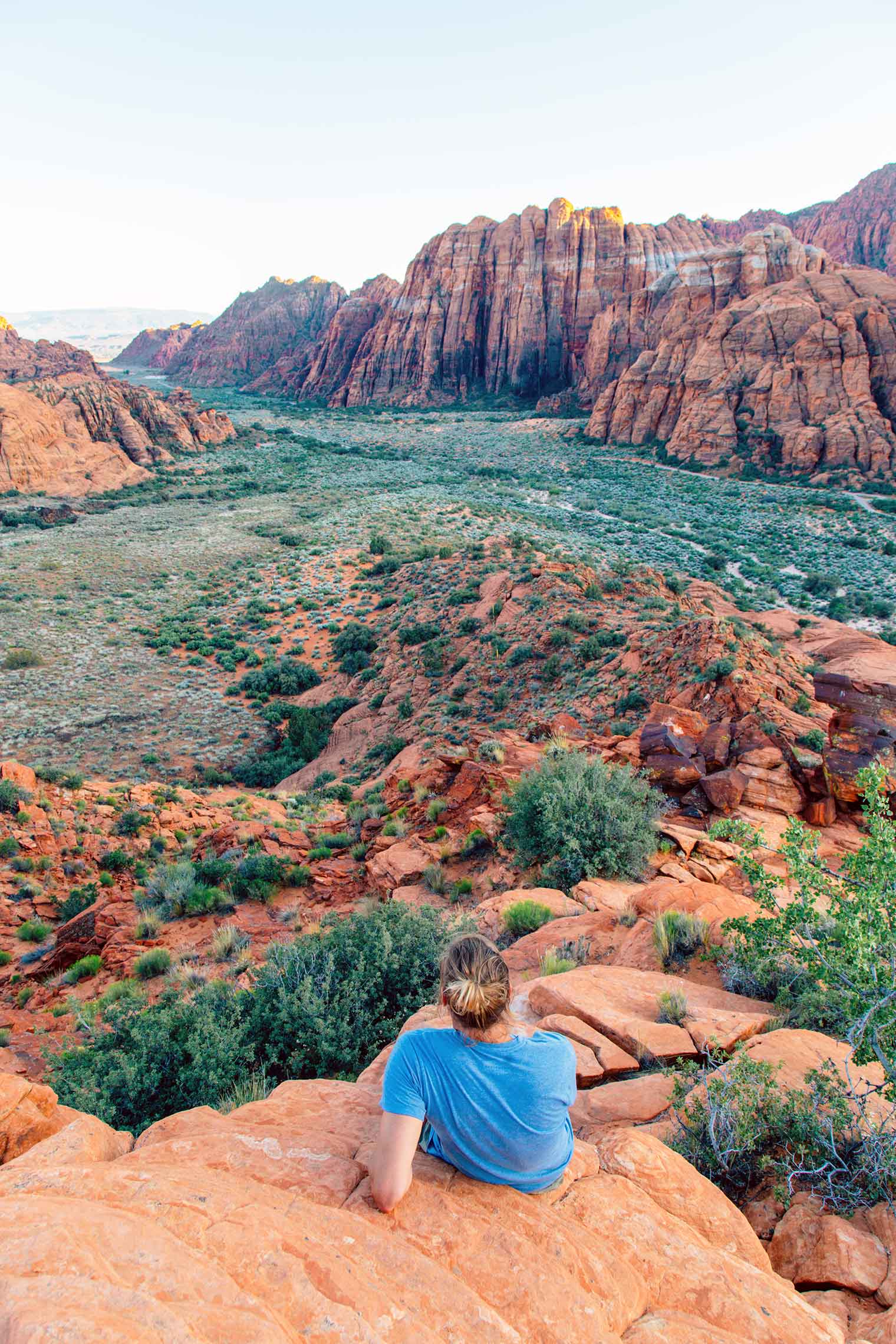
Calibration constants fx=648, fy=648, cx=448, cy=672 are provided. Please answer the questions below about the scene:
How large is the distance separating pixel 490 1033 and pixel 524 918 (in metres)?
3.92

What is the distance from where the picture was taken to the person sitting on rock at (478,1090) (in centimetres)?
222

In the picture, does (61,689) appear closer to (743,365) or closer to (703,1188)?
(703,1188)

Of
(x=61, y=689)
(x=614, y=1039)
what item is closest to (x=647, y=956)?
(x=614, y=1039)

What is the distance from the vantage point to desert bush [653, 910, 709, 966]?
4926 mm

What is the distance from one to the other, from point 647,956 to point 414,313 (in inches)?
3764

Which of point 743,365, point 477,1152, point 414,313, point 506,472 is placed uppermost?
point 414,313

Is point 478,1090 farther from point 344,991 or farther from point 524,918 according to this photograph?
point 524,918

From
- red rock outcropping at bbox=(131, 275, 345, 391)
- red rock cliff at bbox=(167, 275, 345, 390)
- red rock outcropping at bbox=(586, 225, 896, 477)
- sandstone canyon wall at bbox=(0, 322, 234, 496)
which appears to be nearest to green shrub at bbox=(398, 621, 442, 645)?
sandstone canyon wall at bbox=(0, 322, 234, 496)

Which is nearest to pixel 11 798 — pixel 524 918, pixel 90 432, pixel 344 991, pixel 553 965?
pixel 344 991

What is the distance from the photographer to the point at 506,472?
158ft

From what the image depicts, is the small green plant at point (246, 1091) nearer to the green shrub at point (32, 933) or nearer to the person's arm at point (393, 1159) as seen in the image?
the person's arm at point (393, 1159)

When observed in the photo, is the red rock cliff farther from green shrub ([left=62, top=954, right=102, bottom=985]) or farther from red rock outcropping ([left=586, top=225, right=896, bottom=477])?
green shrub ([left=62, top=954, right=102, bottom=985])

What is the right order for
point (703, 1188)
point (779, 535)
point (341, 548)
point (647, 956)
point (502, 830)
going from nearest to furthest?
point (703, 1188) → point (647, 956) → point (502, 830) → point (341, 548) → point (779, 535)

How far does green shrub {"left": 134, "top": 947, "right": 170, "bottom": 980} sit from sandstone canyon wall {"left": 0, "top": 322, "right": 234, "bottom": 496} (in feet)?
136
